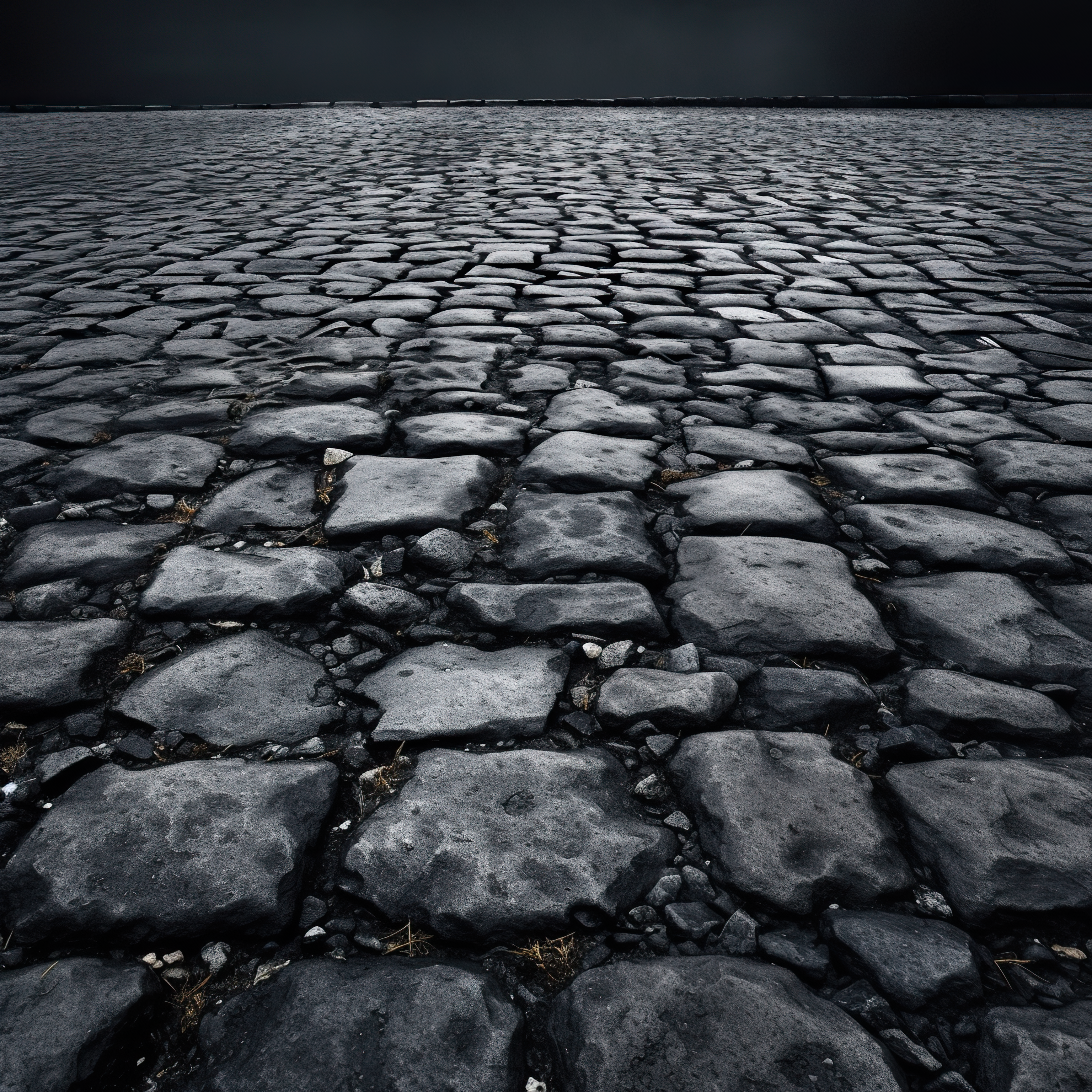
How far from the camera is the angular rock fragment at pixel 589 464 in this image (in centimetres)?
213

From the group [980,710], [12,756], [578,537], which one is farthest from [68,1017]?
[980,710]

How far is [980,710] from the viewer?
137 centimetres

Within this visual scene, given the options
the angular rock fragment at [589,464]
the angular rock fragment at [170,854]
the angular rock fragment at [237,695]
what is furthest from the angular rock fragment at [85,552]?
the angular rock fragment at [589,464]

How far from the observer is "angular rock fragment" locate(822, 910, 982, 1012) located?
96 cm

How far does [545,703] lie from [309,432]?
1361 millimetres

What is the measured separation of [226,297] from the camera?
383cm

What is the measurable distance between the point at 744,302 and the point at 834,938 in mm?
3226

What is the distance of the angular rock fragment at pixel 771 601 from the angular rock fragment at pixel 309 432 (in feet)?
3.42

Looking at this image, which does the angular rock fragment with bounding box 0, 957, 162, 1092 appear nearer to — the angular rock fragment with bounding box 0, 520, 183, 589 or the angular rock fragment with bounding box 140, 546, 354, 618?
the angular rock fragment with bounding box 140, 546, 354, 618

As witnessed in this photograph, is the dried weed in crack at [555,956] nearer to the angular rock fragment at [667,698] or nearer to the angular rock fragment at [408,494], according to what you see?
the angular rock fragment at [667,698]

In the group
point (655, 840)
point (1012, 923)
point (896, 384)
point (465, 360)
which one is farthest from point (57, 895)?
point (896, 384)

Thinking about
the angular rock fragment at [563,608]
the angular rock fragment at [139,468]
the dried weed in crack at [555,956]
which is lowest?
the dried weed in crack at [555,956]

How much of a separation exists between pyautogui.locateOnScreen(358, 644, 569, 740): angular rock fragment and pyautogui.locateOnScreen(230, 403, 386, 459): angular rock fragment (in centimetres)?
100

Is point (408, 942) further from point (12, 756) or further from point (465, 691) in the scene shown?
point (12, 756)
